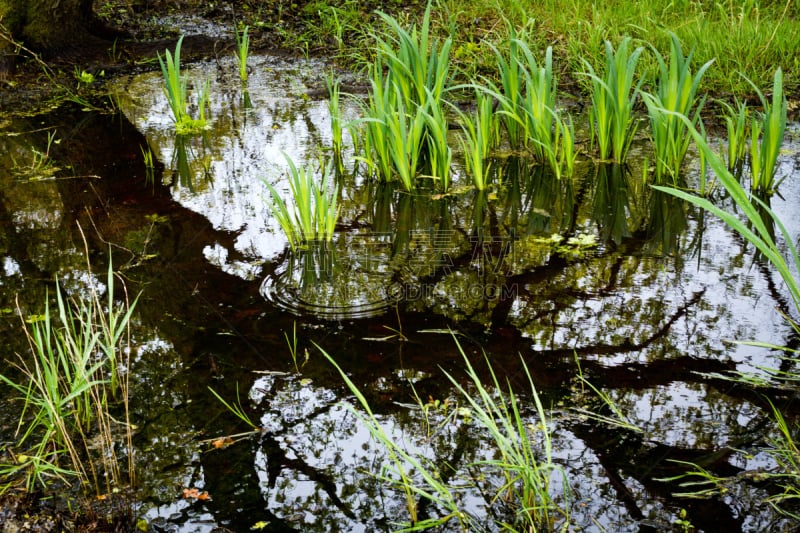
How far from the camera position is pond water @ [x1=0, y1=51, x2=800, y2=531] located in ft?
6.46

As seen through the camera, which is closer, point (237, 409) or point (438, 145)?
point (237, 409)

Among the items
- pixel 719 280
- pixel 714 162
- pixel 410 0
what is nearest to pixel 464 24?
pixel 410 0

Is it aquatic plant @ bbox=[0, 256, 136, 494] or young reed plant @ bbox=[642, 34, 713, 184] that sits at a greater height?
young reed plant @ bbox=[642, 34, 713, 184]

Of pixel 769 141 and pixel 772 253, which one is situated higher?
pixel 769 141

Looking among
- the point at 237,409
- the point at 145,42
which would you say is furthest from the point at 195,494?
the point at 145,42

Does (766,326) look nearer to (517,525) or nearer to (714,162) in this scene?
(714,162)

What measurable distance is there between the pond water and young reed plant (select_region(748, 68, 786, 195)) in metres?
0.13

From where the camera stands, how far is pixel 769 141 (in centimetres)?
352

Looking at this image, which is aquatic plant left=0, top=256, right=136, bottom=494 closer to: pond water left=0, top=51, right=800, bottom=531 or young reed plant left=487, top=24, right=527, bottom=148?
pond water left=0, top=51, right=800, bottom=531

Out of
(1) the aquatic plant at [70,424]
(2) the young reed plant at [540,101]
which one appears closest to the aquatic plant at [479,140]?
(2) the young reed plant at [540,101]

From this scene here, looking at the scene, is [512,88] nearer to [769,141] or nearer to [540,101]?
[540,101]

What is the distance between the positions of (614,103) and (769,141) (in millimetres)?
790

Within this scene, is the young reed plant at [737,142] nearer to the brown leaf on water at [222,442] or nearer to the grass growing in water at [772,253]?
the grass growing in water at [772,253]

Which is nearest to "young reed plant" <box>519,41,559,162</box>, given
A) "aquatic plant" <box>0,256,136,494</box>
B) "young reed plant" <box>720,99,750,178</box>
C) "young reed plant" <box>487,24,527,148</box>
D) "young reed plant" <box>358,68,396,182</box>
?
"young reed plant" <box>487,24,527,148</box>
